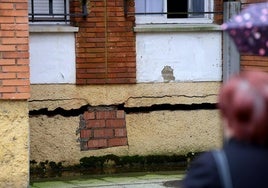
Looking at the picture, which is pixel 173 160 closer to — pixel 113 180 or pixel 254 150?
pixel 113 180

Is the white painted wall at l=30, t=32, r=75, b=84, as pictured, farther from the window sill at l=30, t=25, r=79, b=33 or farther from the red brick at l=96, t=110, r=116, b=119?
the red brick at l=96, t=110, r=116, b=119

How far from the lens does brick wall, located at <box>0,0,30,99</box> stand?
23.8 ft

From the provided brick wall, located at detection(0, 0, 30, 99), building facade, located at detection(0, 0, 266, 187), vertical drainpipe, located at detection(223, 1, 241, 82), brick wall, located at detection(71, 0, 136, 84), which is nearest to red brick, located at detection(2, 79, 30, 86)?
brick wall, located at detection(0, 0, 30, 99)

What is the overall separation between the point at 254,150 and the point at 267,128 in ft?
0.33

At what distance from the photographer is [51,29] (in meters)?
8.61

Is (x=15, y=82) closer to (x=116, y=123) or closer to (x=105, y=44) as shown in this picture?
(x=105, y=44)

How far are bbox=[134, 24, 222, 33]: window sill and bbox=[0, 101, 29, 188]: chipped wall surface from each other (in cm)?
216

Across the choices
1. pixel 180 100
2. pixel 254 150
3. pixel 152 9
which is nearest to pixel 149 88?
pixel 180 100

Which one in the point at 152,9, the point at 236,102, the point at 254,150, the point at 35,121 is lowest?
the point at 35,121

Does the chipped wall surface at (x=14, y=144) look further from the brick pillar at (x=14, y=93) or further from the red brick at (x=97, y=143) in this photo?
the red brick at (x=97, y=143)

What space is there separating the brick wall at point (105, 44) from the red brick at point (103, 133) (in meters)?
0.58

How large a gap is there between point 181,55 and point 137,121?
97cm

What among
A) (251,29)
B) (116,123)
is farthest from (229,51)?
(251,29)

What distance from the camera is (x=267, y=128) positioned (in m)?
2.55
